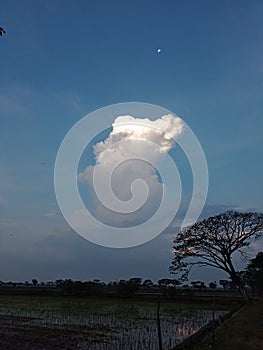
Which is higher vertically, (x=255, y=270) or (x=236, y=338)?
(x=255, y=270)

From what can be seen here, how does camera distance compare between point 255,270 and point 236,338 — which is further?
point 255,270

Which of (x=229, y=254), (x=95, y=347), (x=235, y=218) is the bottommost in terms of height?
(x=95, y=347)

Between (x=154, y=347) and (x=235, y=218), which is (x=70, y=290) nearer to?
(x=235, y=218)

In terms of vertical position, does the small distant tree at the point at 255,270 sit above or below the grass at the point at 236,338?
above

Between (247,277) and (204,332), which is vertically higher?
(247,277)

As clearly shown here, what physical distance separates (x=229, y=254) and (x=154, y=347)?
62.9 ft

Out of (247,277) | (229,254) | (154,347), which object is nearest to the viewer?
(154,347)

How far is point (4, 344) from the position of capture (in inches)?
593

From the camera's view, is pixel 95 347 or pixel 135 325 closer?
pixel 95 347

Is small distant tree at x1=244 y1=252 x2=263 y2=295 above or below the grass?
above

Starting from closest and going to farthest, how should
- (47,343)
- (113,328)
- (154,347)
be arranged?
A: (154,347)
(47,343)
(113,328)

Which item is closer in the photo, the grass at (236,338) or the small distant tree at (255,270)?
the grass at (236,338)

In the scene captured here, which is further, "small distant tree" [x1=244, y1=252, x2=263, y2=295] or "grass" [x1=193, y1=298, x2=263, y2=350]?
"small distant tree" [x1=244, y1=252, x2=263, y2=295]

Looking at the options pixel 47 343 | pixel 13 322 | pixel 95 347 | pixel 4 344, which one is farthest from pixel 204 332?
pixel 13 322
